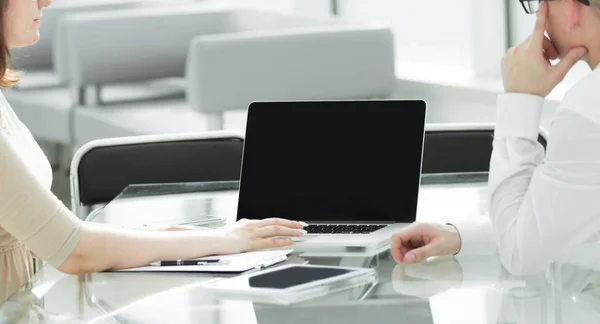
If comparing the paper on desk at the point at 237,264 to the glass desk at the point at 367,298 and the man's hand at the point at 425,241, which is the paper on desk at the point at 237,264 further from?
the man's hand at the point at 425,241

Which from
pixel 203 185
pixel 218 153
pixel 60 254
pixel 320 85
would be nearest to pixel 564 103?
pixel 60 254

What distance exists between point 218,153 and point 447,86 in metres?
2.31

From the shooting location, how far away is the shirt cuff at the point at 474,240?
1.88 metres

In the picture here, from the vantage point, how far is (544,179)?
156cm

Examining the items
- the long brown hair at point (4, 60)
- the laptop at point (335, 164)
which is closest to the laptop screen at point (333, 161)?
the laptop at point (335, 164)

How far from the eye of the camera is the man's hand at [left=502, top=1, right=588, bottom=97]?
1689mm

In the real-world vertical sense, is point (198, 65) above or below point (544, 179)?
below

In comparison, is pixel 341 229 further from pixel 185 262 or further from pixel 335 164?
pixel 185 262

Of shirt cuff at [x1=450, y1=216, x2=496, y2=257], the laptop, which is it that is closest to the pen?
the laptop

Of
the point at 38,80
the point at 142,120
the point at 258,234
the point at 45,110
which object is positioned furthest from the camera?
the point at 38,80

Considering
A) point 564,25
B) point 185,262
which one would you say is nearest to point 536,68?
point 564,25

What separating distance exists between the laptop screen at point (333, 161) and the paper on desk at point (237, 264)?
0.93 ft

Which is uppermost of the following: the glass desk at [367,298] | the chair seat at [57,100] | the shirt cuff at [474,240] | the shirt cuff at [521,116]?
the shirt cuff at [521,116]

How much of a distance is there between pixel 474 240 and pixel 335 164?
414 mm
